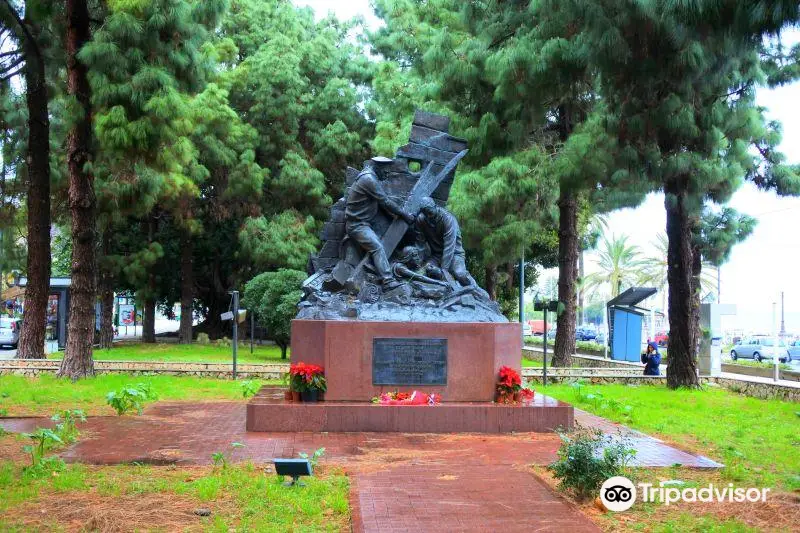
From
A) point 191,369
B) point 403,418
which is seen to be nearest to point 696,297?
point 191,369

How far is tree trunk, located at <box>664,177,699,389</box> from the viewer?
1608cm

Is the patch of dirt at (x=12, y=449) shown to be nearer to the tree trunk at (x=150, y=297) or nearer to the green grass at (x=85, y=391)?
the green grass at (x=85, y=391)

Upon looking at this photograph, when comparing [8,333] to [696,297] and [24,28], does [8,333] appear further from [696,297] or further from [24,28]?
[696,297]

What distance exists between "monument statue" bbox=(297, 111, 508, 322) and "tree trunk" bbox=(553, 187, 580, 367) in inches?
341

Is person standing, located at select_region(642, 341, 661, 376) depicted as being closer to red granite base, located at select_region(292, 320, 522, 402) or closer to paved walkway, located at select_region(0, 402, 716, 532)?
paved walkway, located at select_region(0, 402, 716, 532)

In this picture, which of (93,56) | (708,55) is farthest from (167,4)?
(708,55)

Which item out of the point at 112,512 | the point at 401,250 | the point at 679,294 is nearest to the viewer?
the point at 112,512

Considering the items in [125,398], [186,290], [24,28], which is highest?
[24,28]

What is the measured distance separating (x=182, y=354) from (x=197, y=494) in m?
20.6

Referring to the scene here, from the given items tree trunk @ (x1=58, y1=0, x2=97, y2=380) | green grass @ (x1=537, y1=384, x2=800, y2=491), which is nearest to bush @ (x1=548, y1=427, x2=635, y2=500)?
green grass @ (x1=537, y1=384, x2=800, y2=491)

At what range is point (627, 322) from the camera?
25.8 metres

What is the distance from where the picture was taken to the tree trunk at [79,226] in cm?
1625

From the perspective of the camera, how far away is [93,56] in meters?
15.2

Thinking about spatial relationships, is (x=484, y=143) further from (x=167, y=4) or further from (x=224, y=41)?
(x=224, y=41)
